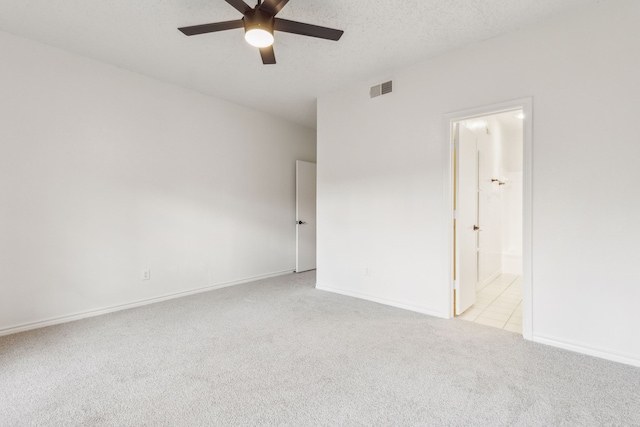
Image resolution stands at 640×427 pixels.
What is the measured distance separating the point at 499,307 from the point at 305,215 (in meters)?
3.24

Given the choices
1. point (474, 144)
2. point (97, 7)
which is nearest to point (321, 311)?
point (474, 144)

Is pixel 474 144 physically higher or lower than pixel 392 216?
higher

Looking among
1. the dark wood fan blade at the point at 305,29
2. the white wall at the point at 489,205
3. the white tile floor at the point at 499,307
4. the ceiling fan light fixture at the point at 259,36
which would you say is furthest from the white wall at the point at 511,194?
the ceiling fan light fixture at the point at 259,36

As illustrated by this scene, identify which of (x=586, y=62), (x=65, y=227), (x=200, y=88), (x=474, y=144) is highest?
(x=200, y=88)

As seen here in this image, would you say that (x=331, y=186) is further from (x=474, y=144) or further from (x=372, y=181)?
(x=474, y=144)

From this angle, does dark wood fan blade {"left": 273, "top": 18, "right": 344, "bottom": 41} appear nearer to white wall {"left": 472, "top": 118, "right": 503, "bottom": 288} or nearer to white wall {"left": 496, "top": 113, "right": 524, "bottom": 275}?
white wall {"left": 472, "top": 118, "right": 503, "bottom": 288}

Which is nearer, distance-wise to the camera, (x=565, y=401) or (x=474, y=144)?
(x=565, y=401)

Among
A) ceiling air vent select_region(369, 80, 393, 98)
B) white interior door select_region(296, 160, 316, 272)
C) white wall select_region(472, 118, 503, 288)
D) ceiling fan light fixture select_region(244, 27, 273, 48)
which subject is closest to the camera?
ceiling fan light fixture select_region(244, 27, 273, 48)

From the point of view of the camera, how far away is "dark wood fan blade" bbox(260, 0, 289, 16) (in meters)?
1.90

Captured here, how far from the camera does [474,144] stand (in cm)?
356

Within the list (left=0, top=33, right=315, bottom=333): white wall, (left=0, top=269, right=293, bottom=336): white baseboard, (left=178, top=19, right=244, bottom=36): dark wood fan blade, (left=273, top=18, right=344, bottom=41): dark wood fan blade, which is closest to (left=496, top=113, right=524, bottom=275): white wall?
(left=0, top=33, right=315, bottom=333): white wall

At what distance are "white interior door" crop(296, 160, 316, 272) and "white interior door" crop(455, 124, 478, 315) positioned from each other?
2.81 m

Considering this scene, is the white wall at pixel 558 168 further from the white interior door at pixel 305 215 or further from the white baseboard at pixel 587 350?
the white interior door at pixel 305 215

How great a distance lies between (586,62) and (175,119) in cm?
419
